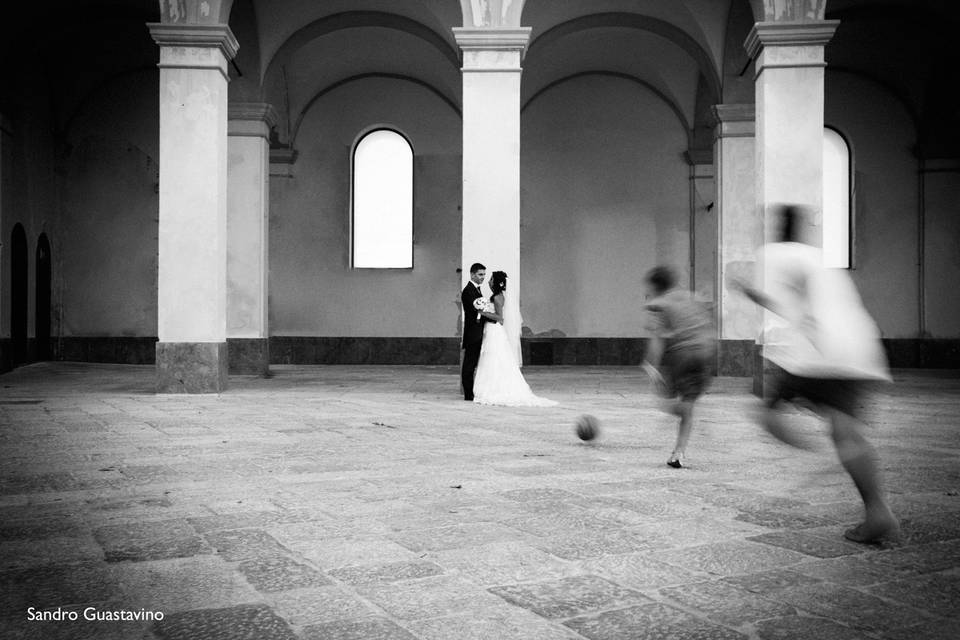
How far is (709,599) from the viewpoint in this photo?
2.79 m

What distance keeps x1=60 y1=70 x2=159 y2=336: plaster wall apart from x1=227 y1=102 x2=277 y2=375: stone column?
4911mm

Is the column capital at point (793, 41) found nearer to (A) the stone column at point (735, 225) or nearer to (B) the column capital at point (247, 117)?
(A) the stone column at point (735, 225)

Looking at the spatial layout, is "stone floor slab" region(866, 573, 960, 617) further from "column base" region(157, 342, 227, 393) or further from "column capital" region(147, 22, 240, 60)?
"column capital" region(147, 22, 240, 60)

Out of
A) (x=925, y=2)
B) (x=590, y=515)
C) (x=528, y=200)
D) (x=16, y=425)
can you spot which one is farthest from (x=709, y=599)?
(x=528, y=200)

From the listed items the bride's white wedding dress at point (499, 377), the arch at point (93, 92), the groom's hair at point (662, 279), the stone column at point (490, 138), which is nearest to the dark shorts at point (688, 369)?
the groom's hair at point (662, 279)

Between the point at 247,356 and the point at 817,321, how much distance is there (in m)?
13.0

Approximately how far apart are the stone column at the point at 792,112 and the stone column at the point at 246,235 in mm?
8878

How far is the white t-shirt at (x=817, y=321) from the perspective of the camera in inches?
138

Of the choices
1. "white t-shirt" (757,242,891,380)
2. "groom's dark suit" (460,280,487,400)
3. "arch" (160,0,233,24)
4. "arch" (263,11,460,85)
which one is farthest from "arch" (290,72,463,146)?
"white t-shirt" (757,242,891,380)

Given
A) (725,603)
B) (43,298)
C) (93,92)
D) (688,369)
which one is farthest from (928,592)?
(93,92)

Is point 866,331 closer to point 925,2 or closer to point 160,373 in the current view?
point 160,373

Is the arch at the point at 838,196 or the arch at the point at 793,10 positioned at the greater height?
the arch at the point at 793,10

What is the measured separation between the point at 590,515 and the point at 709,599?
1.27 meters

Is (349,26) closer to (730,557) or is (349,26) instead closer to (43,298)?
(43,298)
